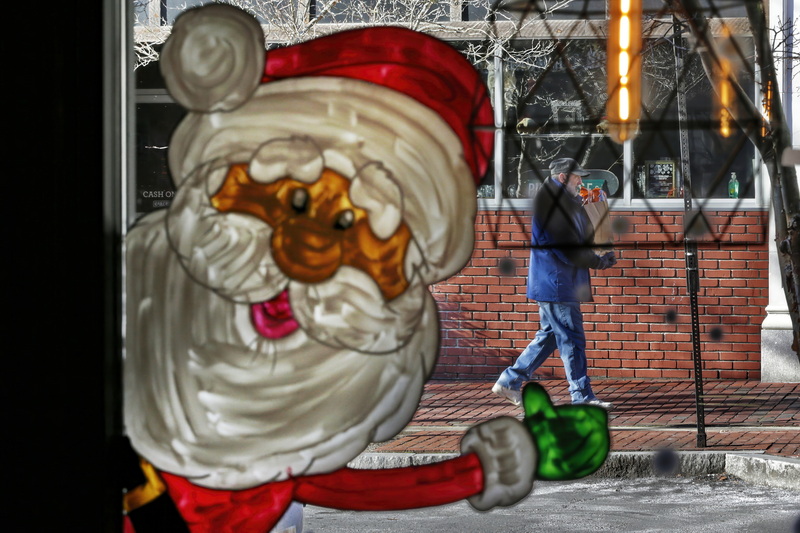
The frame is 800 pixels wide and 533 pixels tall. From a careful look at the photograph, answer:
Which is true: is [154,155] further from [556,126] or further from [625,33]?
[625,33]

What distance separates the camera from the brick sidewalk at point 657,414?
249 cm

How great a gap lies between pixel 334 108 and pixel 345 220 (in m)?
0.23

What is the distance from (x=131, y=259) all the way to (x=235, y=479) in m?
0.50

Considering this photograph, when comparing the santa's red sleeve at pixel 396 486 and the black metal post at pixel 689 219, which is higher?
the black metal post at pixel 689 219

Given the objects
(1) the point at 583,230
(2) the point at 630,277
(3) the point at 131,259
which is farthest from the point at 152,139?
(2) the point at 630,277

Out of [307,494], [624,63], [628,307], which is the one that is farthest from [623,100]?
[628,307]

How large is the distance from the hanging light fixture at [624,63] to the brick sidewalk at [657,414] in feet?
2.12

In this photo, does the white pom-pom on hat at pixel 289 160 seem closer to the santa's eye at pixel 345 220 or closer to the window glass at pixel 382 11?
the santa's eye at pixel 345 220

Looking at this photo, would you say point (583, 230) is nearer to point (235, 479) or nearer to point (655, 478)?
point (235, 479)

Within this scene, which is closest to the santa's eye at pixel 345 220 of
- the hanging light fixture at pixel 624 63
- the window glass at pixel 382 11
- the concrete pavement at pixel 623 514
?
the hanging light fixture at pixel 624 63

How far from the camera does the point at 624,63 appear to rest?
232 cm

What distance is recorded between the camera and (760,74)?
261cm

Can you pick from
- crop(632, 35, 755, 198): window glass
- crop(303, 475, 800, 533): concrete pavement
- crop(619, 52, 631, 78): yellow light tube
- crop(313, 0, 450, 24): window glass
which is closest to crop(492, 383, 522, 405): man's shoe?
crop(632, 35, 755, 198): window glass

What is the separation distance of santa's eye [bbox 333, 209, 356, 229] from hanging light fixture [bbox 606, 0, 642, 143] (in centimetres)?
68
